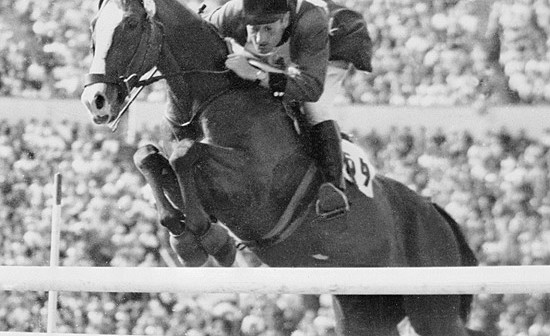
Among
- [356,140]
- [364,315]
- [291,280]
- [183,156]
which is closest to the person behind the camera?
[291,280]

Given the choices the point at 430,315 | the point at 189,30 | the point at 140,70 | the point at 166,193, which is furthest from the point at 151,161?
the point at 430,315

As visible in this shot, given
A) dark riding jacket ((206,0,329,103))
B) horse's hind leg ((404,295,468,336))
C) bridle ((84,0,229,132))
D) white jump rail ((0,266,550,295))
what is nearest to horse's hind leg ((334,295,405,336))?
horse's hind leg ((404,295,468,336))

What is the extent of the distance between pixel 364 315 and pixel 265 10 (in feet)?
3.05

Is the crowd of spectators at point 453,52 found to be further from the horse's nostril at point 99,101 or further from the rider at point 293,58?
the horse's nostril at point 99,101

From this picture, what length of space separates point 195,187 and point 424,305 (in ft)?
2.84

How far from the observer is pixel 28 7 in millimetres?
4109

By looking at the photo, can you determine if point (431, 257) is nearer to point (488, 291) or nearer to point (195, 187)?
point (195, 187)

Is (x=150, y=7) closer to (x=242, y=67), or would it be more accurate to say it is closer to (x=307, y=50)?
(x=242, y=67)

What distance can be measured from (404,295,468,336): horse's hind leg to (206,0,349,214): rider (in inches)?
20.8

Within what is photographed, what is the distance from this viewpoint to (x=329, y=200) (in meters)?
2.58

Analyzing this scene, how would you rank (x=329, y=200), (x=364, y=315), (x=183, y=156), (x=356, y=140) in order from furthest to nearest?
(x=356, y=140) → (x=364, y=315) → (x=329, y=200) → (x=183, y=156)

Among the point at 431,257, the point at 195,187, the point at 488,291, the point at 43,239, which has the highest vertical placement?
the point at 488,291

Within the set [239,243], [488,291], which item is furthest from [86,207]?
[488,291]

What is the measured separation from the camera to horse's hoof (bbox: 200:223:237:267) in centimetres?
255
